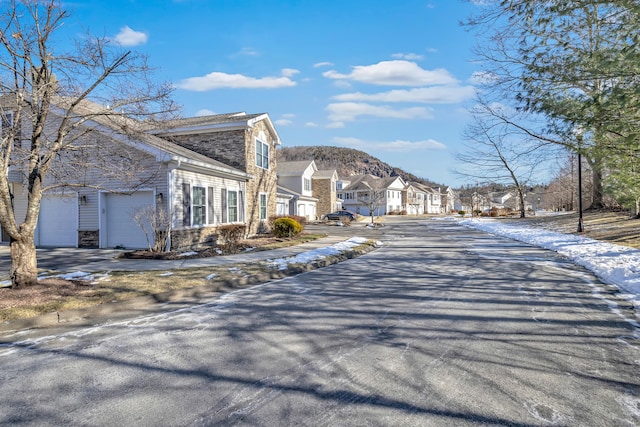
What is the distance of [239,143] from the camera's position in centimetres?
1950

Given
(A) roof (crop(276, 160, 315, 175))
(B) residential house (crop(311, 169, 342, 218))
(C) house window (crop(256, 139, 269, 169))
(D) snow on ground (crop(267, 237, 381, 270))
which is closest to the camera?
(D) snow on ground (crop(267, 237, 381, 270))

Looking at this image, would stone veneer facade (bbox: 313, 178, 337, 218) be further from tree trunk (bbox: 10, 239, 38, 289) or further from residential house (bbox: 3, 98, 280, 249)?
tree trunk (bbox: 10, 239, 38, 289)

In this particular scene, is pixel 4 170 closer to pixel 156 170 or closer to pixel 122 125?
pixel 122 125

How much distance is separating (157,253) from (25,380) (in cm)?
883

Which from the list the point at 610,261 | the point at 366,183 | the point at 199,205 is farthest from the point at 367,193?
the point at 610,261

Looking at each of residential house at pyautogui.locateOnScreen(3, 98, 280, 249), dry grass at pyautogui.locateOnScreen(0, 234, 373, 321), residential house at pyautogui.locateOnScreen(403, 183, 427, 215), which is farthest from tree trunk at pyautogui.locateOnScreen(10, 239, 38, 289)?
residential house at pyautogui.locateOnScreen(403, 183, 427, 215)

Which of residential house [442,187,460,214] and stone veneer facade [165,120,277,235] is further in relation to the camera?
residential house [442,187,460,214]

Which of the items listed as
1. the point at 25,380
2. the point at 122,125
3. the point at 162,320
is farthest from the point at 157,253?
the point at 25,380

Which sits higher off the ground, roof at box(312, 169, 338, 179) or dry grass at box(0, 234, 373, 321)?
roof at box(312, 169, 338, 179)

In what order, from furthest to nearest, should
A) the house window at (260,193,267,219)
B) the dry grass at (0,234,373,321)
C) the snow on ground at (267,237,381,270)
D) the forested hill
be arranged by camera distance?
the forested hill, the house window at (260,193,267,219), the snow on ground at (267,237,381,270), the dry grass at (0,234,373,321)

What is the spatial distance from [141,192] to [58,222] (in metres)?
4.16

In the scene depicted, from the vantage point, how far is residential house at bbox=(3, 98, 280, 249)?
45.0ft

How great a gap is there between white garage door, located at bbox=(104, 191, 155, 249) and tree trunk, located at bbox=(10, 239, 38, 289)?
719 centimetres

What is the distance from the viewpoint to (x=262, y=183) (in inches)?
862
